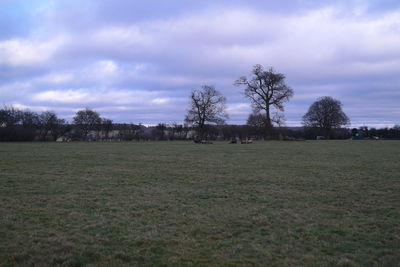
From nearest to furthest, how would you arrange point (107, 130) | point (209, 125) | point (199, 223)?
point (199, 223) → point (209, 125) → point (107, 130)

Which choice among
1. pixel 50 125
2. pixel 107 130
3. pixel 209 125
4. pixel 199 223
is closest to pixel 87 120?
pixel 107 130

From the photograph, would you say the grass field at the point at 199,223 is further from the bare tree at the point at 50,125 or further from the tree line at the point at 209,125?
the bare tree at the point at 50,125

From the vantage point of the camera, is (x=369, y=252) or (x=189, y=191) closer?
(x=369, y=252)

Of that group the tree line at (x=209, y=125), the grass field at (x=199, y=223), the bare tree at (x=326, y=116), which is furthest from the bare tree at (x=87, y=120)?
the grass field at (x=199, y=223)

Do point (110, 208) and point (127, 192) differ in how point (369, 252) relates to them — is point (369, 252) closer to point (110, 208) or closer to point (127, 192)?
point (110, 208)

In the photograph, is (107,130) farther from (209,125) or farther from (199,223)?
(199,223)

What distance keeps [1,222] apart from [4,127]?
84.0 meters

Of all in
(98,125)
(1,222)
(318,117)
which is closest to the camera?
(1,222)

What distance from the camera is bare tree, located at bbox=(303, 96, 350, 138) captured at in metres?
86.8

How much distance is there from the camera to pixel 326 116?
287ft

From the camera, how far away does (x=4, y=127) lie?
257ft

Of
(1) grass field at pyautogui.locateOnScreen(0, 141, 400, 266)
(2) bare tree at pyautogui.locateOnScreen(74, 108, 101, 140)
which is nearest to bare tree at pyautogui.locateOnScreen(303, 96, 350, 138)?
(2) bare tree at pyautogui.locateOnScreen(74, 108, 101, 140)

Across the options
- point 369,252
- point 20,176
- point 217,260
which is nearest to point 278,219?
point 369,252

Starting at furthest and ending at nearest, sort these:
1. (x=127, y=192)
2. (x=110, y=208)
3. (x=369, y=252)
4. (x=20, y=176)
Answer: (x=20, y=176)
(x=127, y=192)
(x=110, y=208)
(x=369, y=252)
